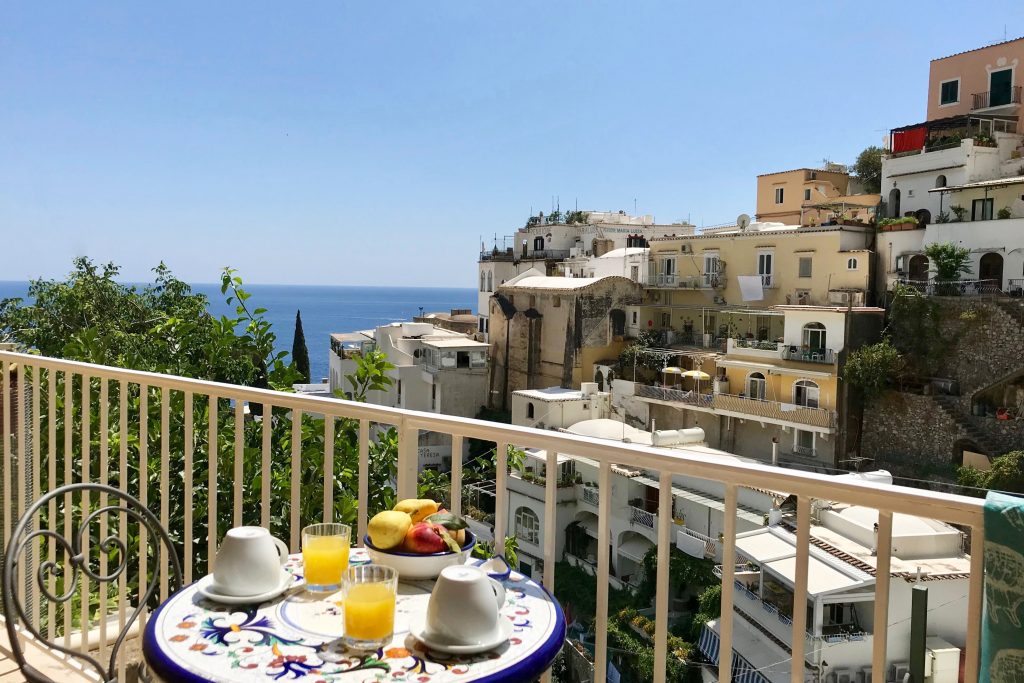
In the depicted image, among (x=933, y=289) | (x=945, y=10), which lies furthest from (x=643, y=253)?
(x=945, y=10)

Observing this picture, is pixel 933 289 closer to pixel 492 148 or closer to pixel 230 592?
pixel 230 592

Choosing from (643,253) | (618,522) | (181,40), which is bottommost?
(618,522)

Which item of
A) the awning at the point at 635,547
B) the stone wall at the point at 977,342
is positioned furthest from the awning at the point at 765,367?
the awning at the point at 635,547

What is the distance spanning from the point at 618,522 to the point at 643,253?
1454 cm

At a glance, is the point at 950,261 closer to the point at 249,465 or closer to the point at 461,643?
the point at 249,465

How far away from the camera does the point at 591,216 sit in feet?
140

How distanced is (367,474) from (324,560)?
0.76m

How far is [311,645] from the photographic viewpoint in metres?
1.27

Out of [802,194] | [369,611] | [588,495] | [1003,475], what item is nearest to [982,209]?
[1003,475]

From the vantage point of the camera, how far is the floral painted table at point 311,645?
118 centimetres

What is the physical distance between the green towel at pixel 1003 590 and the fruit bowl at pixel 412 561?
889 millimetres

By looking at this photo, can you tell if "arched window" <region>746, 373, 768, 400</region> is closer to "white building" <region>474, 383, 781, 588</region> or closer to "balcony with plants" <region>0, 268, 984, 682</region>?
"white building" <region>474, 383, 781, 588</region>

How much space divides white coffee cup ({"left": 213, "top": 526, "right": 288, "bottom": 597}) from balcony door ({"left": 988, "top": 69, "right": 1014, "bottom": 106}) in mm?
31275

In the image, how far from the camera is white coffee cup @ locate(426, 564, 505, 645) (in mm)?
1227
